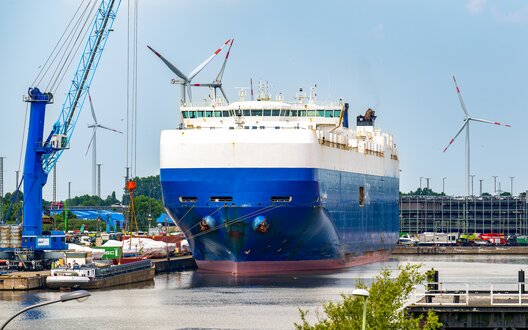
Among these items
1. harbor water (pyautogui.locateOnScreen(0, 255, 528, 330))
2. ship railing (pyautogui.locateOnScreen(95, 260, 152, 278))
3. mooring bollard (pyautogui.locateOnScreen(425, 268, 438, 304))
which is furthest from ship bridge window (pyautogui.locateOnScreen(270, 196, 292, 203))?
mooring bollard (pyautogui.locateOnScreen(425, 268, 438, 304))

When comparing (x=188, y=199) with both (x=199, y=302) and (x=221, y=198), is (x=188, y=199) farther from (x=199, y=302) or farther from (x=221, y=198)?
(x=199, y=302)

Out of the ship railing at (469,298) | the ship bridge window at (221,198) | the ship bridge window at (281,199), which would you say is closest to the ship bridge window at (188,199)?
the ship bridge window at (221,198)

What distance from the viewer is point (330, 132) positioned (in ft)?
328

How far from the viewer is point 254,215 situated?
8706 cm

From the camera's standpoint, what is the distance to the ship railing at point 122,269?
3261 inches

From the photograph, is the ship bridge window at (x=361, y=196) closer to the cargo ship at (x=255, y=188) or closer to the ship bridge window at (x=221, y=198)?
the cargo ship at (x=255, y=188)

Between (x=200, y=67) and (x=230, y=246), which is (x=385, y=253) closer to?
(x=200, y=67)

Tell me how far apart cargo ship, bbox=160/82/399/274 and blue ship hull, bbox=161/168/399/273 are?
6 cm

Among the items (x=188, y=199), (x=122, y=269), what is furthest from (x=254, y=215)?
(x=122, y=269)

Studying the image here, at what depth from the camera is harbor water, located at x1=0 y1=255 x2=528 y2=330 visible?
208 ft

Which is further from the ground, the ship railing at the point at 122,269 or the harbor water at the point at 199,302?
the ship railing at the point at 122,269

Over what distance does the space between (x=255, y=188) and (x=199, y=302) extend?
1596cm

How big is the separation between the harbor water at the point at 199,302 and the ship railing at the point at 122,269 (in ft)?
4.65

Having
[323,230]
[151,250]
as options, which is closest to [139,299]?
[323,230]
